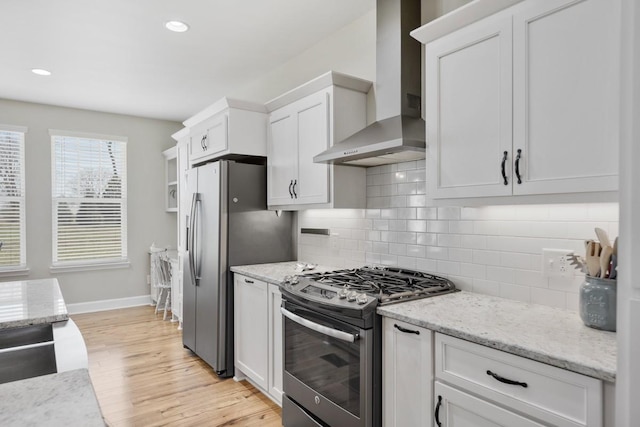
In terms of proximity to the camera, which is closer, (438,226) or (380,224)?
(438,226)

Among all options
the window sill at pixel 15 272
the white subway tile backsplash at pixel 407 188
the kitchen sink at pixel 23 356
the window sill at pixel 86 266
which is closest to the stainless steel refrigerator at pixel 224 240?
the white subway tile backsplash at pixel 407 188

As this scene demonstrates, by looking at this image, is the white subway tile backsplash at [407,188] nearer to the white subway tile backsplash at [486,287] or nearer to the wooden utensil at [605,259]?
the white subway tile backsplash at [486,287]

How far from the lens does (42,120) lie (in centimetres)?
496

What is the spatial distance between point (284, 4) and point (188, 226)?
2.06 metres

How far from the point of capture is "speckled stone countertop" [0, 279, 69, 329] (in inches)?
59.1

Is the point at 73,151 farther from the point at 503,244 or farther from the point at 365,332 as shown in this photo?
the point at 503,244

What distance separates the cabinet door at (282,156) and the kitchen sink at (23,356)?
181 centimetres

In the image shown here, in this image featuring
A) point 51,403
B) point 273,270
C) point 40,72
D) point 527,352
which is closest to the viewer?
point 51,403

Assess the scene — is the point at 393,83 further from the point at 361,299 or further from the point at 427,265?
the point at 361,299

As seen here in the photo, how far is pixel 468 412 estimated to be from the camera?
1472 mm

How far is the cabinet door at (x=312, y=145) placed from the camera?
8.80 ft

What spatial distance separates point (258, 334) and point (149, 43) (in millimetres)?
2490

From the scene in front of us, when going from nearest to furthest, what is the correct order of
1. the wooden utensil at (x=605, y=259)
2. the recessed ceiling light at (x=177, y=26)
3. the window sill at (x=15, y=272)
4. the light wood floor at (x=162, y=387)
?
1. the wooden utensil at (x=605, y=259)
2. the light wood floor at (x=162, y=387)
3. the recessed ceiling light at (x=177, y=26)
4. the window sill at (x=15, y=272)

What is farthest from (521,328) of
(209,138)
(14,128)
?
(14,128)
